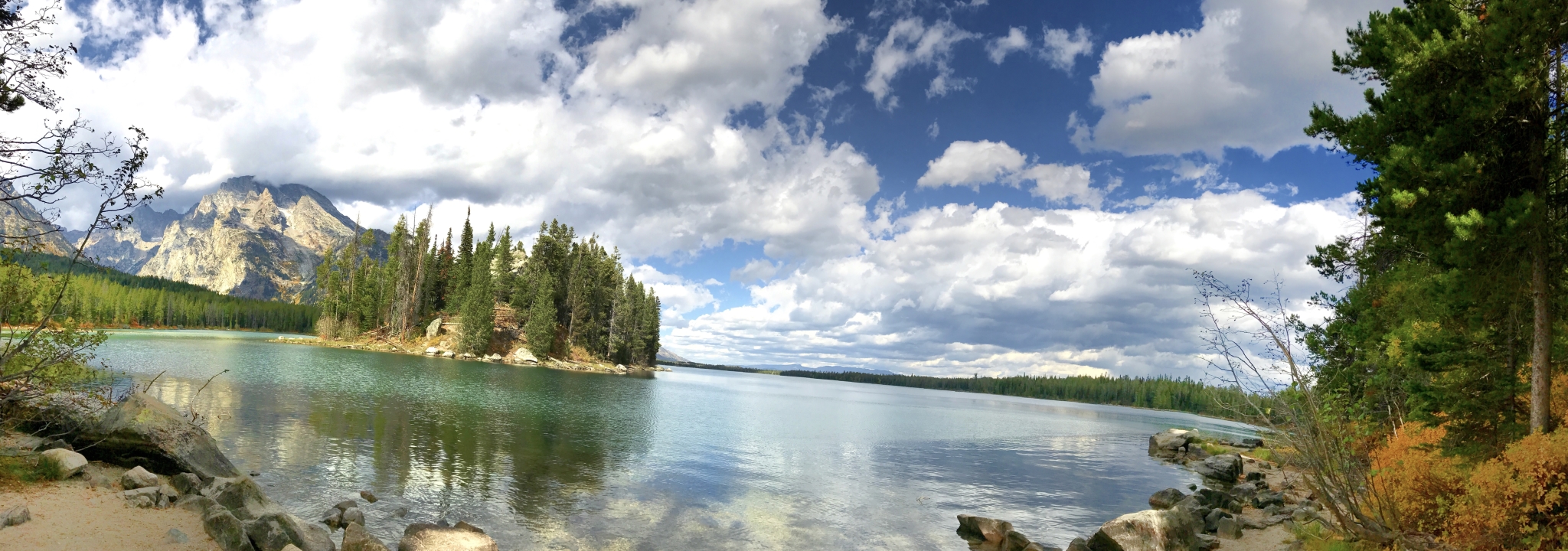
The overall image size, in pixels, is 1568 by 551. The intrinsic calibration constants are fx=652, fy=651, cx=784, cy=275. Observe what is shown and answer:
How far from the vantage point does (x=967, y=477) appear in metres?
36.2

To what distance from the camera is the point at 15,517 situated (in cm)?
1152

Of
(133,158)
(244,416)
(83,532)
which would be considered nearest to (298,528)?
(83,532)

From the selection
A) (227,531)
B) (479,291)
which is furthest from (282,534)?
(479,291)

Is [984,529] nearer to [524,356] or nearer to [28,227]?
[28,227]

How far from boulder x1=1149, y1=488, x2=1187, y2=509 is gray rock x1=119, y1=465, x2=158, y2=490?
3478 cm

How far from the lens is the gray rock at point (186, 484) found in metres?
16.0

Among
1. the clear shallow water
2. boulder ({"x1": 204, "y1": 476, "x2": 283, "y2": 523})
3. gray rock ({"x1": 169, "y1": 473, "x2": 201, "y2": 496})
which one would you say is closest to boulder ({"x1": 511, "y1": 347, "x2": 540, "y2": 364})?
the clear shallow water

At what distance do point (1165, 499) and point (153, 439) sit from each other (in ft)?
120

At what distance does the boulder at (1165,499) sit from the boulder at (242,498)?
1272 inches

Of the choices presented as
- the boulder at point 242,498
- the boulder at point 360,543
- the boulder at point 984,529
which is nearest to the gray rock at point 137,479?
the boulder at point 242,498

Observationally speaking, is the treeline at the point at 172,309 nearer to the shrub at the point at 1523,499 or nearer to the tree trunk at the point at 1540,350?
the shrub at the point at 1523,499

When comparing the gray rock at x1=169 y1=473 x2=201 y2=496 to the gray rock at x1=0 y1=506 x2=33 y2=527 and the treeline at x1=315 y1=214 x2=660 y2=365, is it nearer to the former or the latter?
the gray rock at x1=0 y1=506 x2=33 y2=527

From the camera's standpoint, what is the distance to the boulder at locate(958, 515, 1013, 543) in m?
21.8

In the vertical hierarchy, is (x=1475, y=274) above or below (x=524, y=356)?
above
